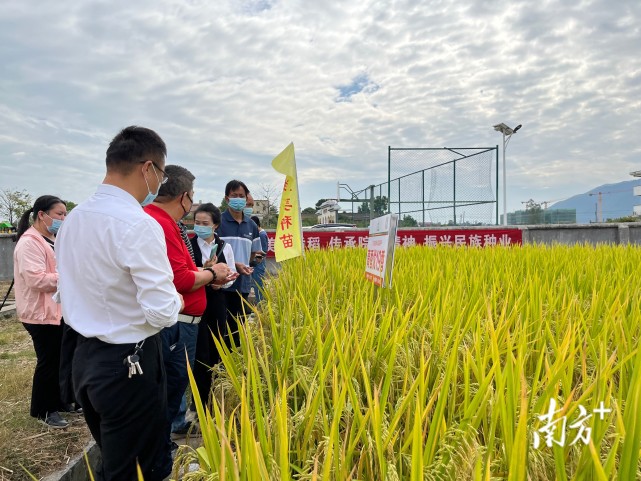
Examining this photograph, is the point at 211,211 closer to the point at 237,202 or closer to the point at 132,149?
the point at 237,202

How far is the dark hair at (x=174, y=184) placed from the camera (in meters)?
2.21

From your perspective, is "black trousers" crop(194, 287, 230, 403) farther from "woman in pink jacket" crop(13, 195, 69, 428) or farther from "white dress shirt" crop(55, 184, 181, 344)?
"white dress shirt" crop(55, 184, 181, 344)

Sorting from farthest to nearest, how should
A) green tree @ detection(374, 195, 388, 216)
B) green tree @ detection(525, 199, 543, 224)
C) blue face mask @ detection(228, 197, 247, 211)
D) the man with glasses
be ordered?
green tree @ detection(525, 199, 543, 224)
green tree @ detection(374, 195, 388, 216)
blue face mask @ detection(228, 197, 247, 211)
the man with glasses

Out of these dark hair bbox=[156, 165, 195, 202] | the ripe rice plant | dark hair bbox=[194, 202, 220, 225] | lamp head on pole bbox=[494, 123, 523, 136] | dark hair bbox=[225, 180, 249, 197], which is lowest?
the ripe rice plant

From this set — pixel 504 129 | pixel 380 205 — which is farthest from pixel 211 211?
pixel 504 129

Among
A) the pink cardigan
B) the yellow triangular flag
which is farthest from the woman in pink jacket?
the yellow triangular flag

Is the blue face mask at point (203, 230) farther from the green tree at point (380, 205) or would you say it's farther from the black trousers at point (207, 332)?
the green tree at point (380, 205)

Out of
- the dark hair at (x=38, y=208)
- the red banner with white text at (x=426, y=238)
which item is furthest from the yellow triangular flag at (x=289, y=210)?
the red banner with white text at (x=426, y=238)

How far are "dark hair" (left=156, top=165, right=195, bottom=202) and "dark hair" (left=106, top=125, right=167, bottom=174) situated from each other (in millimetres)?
507

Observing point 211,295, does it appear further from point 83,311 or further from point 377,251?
point 83,311

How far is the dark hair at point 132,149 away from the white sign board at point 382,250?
4.05ft

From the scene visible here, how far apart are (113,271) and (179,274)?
26.4 inches

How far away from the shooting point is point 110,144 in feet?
5.52

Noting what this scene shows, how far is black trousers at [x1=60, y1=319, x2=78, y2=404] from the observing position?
186 cm
